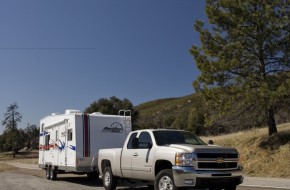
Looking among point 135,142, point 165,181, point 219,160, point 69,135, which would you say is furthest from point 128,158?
point 69,135

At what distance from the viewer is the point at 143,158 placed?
1319cm

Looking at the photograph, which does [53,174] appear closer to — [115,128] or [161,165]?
[115,128]

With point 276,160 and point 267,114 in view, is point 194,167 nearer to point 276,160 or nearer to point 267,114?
point 276,160

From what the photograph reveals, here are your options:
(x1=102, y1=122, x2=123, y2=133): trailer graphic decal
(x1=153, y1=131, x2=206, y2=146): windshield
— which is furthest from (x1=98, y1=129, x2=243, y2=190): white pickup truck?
(x1=102, y1=122, x2=123, y2=133): trailer graphic decal

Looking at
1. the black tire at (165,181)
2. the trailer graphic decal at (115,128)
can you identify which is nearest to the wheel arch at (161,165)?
the black tire at (165,181)

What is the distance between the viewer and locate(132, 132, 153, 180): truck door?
12.9 m

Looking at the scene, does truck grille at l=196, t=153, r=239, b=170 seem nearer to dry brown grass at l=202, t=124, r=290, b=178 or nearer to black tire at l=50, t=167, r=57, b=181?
dry brown grass at l=202, t=124, r=290, b=178

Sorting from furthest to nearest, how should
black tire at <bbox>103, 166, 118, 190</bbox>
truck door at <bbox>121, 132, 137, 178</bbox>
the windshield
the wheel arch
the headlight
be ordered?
black tire at <bbox>103, 166, 118, 190</bbox> → truck door at <bbox>121, 132, 137, 178</bbox> → the windshield → the wheel arch → the headlight

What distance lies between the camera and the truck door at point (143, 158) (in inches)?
509

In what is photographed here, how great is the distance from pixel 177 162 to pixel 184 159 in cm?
24

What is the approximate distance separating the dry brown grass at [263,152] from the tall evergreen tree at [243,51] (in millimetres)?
932

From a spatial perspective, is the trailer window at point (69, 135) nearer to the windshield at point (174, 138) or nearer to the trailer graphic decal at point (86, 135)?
the trailer graphic decal at point (86, 135)

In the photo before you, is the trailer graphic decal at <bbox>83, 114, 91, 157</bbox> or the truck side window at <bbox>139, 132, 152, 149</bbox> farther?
the trailer graphic decal at <bbox>83, 114, 91, 157</bbox>

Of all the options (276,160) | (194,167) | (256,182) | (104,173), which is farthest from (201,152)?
(276,160)
